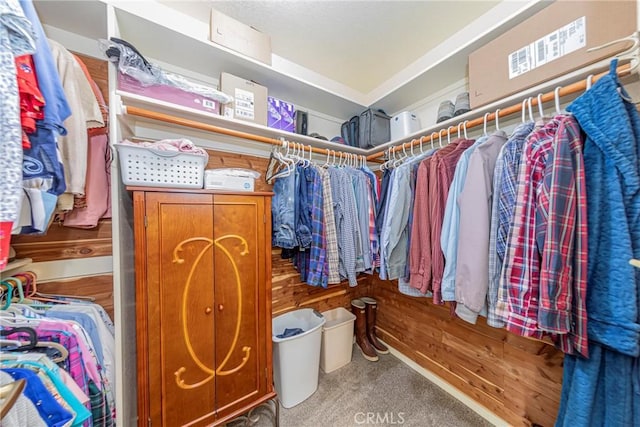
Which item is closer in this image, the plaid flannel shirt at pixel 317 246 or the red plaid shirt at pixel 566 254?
the red plaid shirt at pixel 566 254

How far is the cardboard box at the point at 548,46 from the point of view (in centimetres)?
75

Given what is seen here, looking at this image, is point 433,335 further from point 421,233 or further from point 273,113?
point 273,113

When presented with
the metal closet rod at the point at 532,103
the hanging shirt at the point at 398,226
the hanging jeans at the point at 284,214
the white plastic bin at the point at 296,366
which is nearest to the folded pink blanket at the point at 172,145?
the hanging jeans at the point at 284,214

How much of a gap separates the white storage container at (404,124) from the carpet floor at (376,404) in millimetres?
1846

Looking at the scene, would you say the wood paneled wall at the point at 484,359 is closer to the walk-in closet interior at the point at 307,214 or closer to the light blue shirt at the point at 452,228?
the walk-in closet interior at the point at 307,214

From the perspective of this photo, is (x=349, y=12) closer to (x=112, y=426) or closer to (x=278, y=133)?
(x=278, y=133)

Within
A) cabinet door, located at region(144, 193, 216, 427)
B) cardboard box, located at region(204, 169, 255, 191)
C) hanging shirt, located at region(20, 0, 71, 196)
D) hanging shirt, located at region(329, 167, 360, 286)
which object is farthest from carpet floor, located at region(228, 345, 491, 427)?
hanging shirt, located at region(20, 0, 71, 196)

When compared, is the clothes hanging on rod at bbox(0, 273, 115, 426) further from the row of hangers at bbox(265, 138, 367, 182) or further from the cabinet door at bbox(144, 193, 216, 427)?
the row of hangers at bbox(265, 138, 367, 182)

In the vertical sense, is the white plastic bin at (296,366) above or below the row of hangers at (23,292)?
below

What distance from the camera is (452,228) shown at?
970mm

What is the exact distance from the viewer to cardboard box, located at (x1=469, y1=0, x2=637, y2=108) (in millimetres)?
749

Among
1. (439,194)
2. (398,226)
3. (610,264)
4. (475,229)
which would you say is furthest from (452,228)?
(610,264)

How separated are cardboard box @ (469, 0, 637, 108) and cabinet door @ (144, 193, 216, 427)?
1.52m

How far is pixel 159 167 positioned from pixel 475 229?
1386 millimetres
